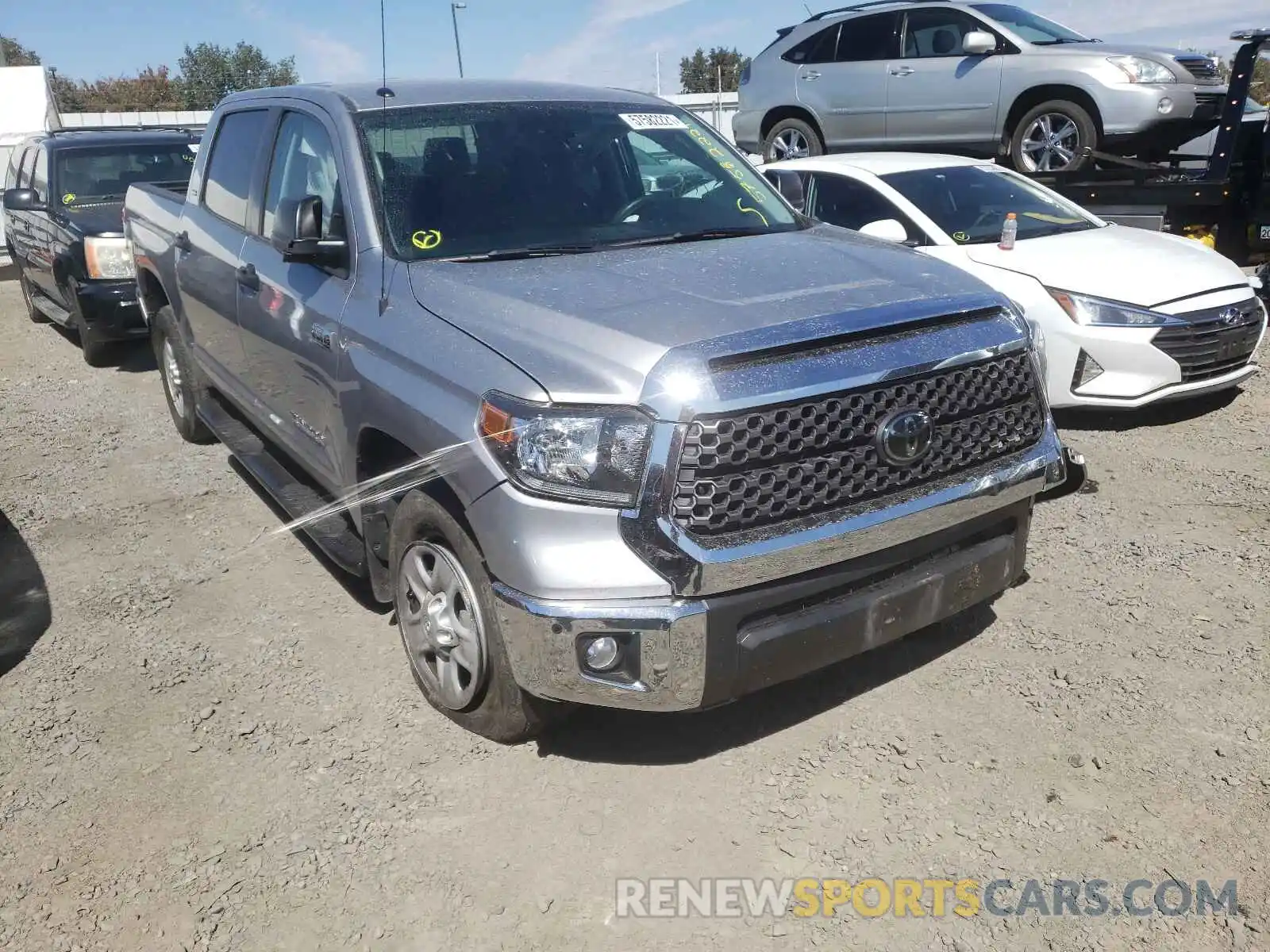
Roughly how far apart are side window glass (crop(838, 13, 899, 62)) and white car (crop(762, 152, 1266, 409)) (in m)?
3.62

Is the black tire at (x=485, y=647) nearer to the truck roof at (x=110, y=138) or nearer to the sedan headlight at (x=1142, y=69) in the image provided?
the truck roof at (x=110, y=138)

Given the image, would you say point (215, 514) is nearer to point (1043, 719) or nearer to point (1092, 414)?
point (1043, 719)

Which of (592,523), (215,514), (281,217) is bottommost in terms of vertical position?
(215,514)

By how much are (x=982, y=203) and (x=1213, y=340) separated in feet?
5.87

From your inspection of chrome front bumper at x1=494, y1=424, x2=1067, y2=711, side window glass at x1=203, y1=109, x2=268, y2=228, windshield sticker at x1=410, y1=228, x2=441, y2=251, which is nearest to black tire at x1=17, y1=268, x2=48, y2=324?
side window glass at x1=203, y1=109, x2=268, y2=228

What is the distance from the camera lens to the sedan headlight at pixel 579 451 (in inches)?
102

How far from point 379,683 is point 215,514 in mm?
2208

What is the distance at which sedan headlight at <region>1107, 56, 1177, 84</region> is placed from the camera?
8844 mm

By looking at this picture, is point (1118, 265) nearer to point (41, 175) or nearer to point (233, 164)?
point (233, 164)

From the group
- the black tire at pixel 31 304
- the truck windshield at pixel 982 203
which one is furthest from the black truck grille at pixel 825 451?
the black tire at pixel 31 304

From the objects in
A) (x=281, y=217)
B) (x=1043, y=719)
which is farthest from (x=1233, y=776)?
(x=281, y=217)

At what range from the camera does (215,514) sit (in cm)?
541

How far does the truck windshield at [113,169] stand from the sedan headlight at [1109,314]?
7.18 metres

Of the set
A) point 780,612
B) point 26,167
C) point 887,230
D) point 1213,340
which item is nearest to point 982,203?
point 1213,340
